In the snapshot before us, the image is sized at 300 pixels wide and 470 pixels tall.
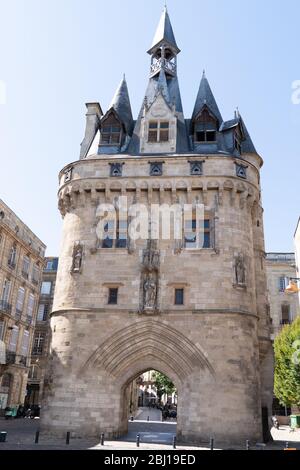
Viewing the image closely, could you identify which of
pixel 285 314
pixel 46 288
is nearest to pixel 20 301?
pixel 46 288

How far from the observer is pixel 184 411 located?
1755 cm

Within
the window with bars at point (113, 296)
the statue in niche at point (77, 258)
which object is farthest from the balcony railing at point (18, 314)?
the window with bars at point (113, 296)

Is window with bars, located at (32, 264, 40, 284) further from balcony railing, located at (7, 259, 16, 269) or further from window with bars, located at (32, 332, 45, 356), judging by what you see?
window with bars, located at (32, 332, 45, 356)

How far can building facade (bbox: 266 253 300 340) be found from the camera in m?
40.5

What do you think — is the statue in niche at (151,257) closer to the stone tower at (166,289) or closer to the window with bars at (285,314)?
the stone tower at (166,289)

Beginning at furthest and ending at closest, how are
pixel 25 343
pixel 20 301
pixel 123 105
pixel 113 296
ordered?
pixel 25 343
pixel 20 301
pixel 123 105
pixel 113 296

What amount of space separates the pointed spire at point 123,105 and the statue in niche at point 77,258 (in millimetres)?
7578

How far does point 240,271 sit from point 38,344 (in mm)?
26834

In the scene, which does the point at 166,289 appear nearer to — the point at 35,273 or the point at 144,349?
the point at 144,349

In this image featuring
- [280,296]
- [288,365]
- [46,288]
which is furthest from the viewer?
[46,288]

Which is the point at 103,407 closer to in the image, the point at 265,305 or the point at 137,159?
the point at 265,305

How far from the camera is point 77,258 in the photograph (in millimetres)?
20359

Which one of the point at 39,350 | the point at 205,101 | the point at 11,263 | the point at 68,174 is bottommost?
the point at 39,350

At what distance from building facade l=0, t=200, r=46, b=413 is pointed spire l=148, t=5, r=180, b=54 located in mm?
14635
